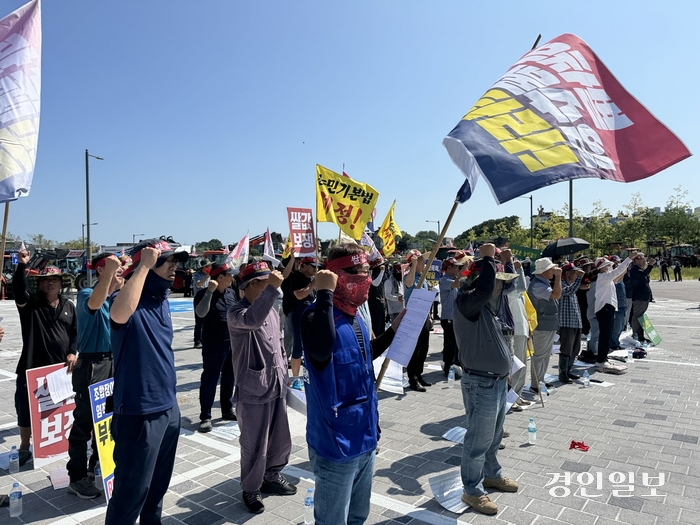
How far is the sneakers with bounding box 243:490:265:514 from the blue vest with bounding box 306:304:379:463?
1.60 meters

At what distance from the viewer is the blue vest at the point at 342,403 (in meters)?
2.46

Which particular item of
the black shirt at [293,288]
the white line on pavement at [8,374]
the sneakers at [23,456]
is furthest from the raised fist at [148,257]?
the white line on pavement at [8,374]

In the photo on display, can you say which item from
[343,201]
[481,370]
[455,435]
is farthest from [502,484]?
[343,201]

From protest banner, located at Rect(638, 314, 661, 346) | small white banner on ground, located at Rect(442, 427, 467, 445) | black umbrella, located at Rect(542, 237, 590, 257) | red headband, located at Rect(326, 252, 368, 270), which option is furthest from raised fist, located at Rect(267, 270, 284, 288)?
protest banner, located at Rect(638, 314, 661, 346)

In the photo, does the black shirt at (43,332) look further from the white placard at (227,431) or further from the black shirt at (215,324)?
the white placard at (227,431)

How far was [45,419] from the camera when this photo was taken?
4.63 metres

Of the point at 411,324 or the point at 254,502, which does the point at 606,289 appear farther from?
the point at 254,502

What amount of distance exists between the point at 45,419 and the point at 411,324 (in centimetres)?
391

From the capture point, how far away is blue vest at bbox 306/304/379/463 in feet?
8.08

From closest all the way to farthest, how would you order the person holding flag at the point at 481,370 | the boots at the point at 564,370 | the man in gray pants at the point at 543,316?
the person holding flag at the point at 481,370, the man in gray pants at the point at 543,316, the boots at the point at 564,370

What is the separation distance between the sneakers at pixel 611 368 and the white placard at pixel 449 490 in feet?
18.8

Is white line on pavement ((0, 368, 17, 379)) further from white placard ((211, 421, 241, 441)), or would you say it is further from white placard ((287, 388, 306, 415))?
white placard ((287, 388, 306, 415))

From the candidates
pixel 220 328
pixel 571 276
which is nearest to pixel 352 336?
pixel 220 328

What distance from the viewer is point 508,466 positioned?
4723 mm
